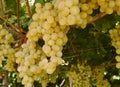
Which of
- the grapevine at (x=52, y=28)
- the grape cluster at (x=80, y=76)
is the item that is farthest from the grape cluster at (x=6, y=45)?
the grape cluster at (x=80, y=76)

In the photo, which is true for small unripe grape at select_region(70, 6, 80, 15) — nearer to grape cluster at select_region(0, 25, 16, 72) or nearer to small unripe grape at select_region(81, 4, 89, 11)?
small unripe grape at select_region(81, 4, 89, 11)

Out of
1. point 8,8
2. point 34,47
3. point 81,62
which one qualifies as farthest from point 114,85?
point 34,47

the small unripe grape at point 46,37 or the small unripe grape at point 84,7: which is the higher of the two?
the small unripe grape at point 84,7

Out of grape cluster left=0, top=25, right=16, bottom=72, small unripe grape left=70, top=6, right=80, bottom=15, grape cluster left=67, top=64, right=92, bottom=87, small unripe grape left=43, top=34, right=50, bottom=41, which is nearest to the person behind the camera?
small unripe grape left=70, top=6, right=80, bottom=15

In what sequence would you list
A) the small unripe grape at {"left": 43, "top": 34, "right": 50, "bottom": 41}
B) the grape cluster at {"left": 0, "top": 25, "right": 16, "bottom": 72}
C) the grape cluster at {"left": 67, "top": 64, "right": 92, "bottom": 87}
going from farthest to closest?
the grape cluster at {"left": 67, "top": 64, "right": 92, "bottom": 87} → the grape cluster at {"left": 0, "top": 25, "right": 16, "bottom": 72} → the small unripe grape at {"left": 43, "top": 34, "right": 50, "bottom": 41}

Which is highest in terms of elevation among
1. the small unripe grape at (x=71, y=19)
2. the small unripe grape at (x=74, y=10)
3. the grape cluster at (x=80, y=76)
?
the small unripe grape at (x=74, y=10)

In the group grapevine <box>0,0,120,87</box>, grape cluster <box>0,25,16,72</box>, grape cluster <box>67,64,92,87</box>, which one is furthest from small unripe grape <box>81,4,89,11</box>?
grape cluster <box>67,64,92,87</box>

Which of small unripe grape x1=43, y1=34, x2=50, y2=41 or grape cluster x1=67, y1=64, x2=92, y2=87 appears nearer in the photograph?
small unripe grape x1=43, y1=34, x2=50, y2=41

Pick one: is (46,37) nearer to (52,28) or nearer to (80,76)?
(52,28)

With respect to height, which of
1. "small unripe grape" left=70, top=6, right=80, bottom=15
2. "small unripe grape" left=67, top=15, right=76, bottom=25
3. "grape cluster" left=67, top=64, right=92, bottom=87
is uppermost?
"small unripe grape" left=70, top=6, right=80, bottom=15

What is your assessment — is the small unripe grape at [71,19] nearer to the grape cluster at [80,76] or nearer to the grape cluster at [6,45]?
the grape cluster at [6,45]

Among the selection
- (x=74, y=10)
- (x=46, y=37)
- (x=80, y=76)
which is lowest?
(x=80, y=76)

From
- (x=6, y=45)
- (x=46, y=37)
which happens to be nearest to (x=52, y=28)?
(x=46, y=37)

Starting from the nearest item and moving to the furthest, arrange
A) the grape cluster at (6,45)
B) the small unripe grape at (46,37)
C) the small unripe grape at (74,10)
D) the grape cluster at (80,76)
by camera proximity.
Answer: the small unripe grape at (74,10) < the small unripe grape at (46,37) < the grape cluster at (6,45) < the grape cluster at (80,76)
